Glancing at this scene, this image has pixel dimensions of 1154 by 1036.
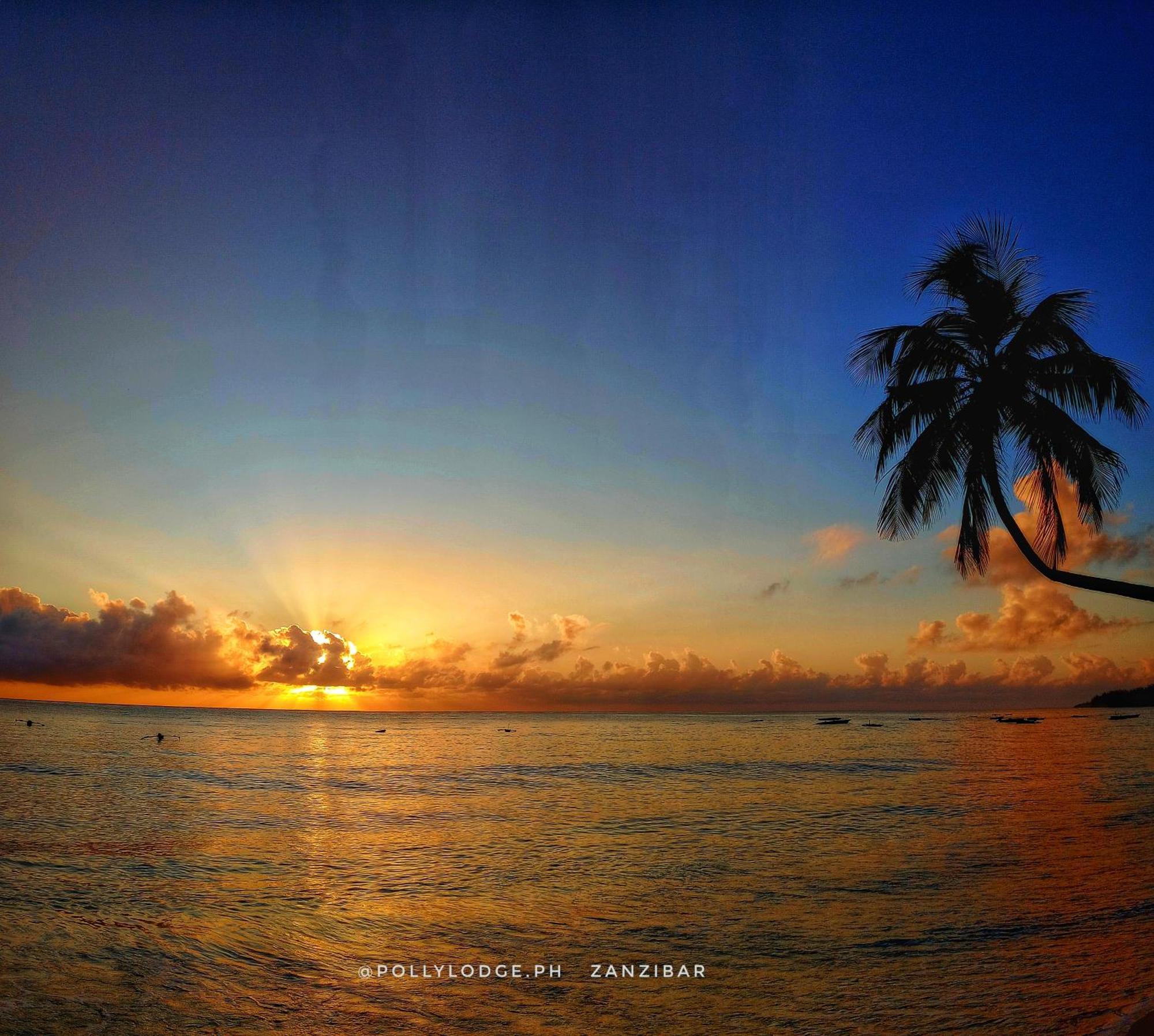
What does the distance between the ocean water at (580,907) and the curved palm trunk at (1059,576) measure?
16.4ft

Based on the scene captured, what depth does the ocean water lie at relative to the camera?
26.4 feet

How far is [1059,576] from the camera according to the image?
1248 cm

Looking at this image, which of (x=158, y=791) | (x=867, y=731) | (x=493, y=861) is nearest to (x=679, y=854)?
(x=493, y=861)

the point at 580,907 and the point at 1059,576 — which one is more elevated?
the point at 1059,576

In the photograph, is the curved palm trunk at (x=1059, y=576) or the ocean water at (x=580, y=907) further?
the curved palm trunk at (x=1059, y=576)

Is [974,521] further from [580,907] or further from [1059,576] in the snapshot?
[580,907]

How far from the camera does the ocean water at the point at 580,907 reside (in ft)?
26.4

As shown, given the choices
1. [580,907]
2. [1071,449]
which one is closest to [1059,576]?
[1071,449]

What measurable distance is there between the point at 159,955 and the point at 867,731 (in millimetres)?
102134

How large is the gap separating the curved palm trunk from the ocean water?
16.4 ft

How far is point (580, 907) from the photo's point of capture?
12531mm

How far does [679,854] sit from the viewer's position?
1698cm

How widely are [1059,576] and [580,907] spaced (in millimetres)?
10312

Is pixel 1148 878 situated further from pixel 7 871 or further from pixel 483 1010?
pixel 7 871
